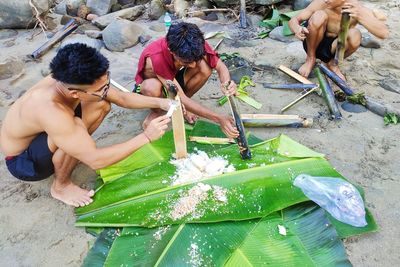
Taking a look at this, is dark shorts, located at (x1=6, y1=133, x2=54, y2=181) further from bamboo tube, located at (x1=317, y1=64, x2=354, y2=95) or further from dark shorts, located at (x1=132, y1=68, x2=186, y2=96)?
bamboo tube, located at (x1=317, y1=64, x2=354, y2=95)

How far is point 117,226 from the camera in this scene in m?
2.45

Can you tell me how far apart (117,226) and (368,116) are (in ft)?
8.46

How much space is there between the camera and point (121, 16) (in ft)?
21.1

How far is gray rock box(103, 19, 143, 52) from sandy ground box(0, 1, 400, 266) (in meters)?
0.18

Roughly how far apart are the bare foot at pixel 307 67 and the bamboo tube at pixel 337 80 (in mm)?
243

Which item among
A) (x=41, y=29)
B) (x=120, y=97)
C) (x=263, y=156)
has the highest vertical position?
(x=120, y=97)

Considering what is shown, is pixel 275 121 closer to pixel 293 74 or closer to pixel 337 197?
pixel 293 74

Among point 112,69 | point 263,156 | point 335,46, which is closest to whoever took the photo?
point 263,156

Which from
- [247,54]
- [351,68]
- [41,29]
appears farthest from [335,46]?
[41,29]

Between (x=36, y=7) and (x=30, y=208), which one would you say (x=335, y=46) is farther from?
(x=36, y=7)

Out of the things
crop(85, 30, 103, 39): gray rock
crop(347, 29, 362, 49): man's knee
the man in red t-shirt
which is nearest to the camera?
the man in red t-shirt

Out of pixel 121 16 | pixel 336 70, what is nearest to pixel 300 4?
pixel 336 70

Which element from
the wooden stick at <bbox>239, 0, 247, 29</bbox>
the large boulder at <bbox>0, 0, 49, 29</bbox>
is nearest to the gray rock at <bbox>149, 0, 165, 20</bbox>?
the wooden stick at <bbox>239, 0, 247, 29</bbox>

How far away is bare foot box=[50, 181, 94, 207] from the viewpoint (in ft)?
8.95
